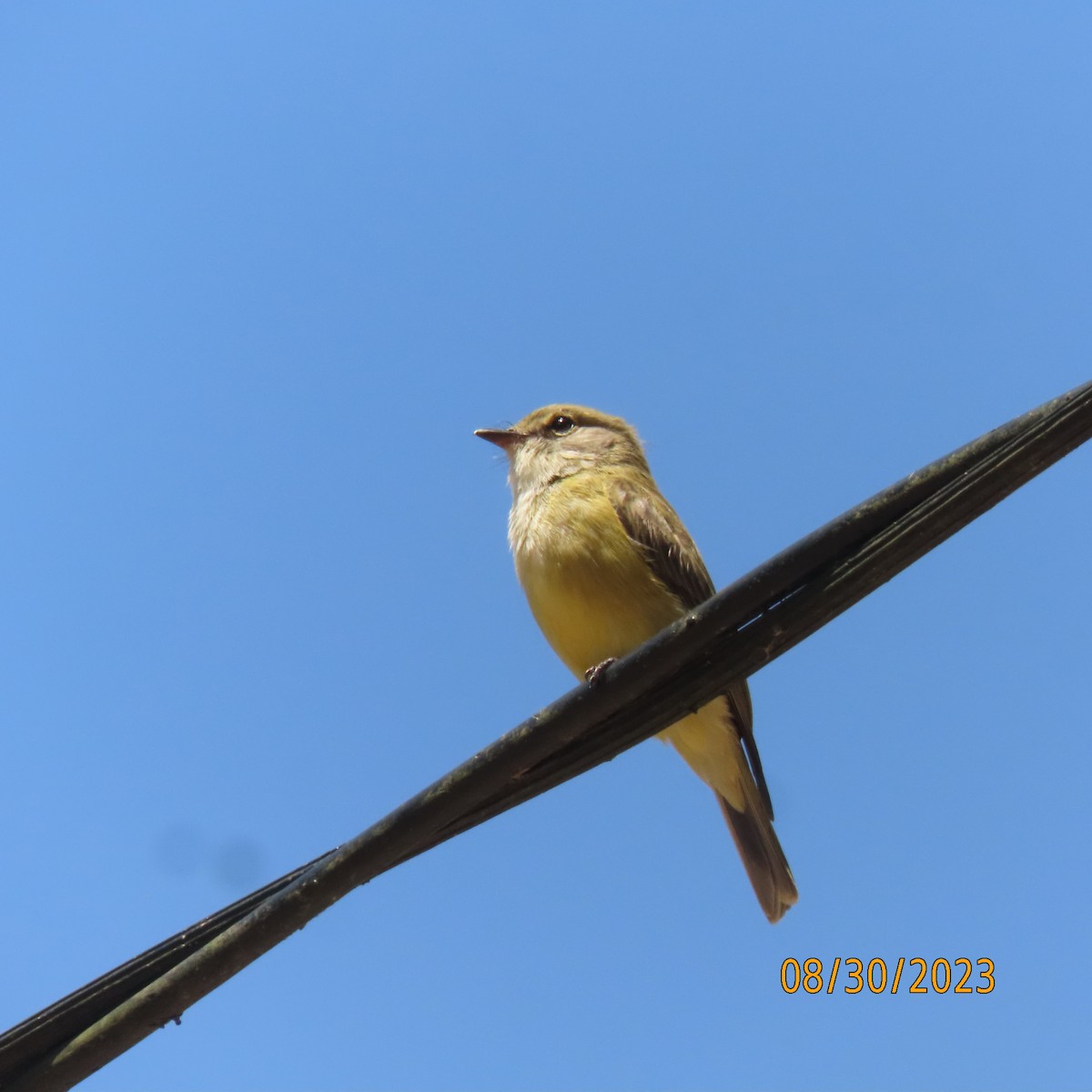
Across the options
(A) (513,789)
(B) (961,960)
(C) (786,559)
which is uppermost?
(C) (786,559)

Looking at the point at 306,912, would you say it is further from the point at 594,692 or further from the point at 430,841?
the point at 594,692

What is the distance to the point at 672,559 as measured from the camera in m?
5.16

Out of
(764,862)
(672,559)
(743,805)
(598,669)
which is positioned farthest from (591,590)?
(764,862)

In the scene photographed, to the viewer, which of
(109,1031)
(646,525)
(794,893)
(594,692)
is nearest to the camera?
(109,1031)

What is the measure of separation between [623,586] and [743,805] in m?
1.64

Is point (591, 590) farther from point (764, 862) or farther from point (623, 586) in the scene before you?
point (764, 862)

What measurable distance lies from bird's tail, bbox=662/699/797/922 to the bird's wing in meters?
0.13

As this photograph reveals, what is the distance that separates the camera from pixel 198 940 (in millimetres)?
2904

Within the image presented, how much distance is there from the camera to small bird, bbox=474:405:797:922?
15.9 ft

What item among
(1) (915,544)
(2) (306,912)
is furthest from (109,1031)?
(1) (915,544)

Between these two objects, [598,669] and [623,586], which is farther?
[623,586]

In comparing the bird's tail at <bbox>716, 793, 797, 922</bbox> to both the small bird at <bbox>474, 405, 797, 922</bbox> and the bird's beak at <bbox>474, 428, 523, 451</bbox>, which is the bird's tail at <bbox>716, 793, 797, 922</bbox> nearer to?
the small bird at <bbox>474, 405, 797, 922</bbox>

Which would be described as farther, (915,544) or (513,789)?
(513,789)

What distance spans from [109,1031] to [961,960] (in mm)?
5303
